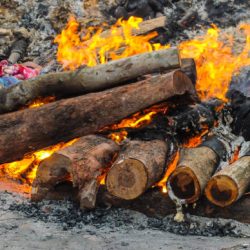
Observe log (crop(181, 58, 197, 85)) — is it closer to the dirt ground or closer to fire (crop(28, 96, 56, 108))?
fire (crop(28, 96, 56, 108))

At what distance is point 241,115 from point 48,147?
226cm

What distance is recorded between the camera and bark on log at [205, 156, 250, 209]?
3627 mm

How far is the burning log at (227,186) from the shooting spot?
11.9ft

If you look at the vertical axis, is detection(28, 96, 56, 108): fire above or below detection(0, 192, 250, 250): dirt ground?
above

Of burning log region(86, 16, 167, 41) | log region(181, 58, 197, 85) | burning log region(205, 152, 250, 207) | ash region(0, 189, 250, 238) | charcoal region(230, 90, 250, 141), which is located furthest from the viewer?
burning log region(86, 16, 167, 41)

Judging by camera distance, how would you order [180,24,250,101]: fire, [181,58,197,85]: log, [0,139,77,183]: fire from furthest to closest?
[180,24,250,101]: fire → [181,58,197,85]: log → [0,139,77,183]: fire

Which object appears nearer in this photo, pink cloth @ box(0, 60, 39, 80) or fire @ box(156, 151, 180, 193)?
fire @ box(156, 151, 180, 193)

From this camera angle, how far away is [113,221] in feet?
12.8

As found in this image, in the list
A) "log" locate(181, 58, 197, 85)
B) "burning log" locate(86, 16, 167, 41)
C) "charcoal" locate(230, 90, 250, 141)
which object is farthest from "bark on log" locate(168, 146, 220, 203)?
"burning log" locate(86, 16, 167, 41)

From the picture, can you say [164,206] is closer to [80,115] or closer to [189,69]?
[80,115]

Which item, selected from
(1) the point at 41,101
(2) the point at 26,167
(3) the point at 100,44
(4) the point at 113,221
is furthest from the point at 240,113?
(3) the point at 100,44

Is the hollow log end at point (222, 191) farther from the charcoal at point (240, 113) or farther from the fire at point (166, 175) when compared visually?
the charcoal at point (240, 113)

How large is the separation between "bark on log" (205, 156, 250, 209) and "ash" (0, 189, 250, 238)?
25 cm

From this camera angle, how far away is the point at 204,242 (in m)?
3.49
